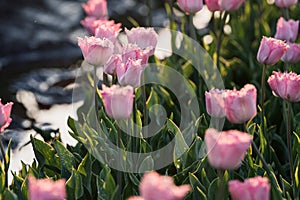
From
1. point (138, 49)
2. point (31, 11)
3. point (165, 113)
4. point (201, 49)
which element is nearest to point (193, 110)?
point (165, 113)

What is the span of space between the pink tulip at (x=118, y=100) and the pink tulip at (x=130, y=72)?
0.61 ft

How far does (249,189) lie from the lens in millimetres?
1411

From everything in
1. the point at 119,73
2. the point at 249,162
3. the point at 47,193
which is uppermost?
the point at 119,73

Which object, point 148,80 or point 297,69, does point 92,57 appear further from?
point 297,69

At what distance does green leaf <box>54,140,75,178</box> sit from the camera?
2035 mm

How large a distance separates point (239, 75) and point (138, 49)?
3.88 ft

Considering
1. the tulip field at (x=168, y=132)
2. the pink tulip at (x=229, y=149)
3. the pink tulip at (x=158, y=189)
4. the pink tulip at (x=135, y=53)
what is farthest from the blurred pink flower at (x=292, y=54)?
the pink tulip at (x=158, y=189)

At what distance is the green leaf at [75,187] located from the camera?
1.90m

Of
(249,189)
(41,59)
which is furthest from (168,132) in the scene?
(41,59)

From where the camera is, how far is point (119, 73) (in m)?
1.85

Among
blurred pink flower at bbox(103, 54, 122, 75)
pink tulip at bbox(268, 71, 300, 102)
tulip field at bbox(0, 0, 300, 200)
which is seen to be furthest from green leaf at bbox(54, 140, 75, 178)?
pink tulip at bbox(268, 71, 300, 102)

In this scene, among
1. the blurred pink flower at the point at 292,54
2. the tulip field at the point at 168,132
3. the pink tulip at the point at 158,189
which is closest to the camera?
the pink tulip at the point at 158,189

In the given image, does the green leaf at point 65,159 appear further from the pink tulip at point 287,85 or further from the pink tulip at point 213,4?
the pink tulip at point 213,4

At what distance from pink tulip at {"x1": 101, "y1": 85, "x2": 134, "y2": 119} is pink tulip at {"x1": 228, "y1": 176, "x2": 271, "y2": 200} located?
352 mm
